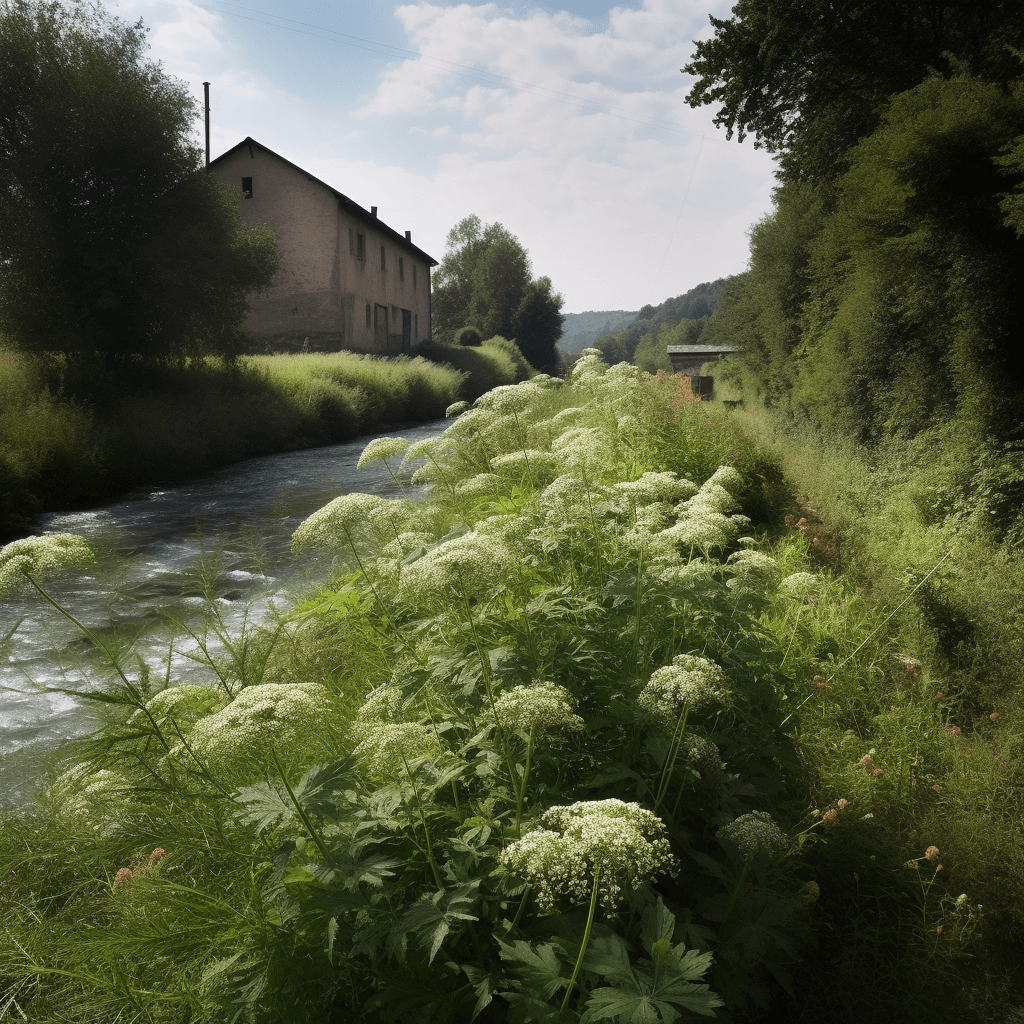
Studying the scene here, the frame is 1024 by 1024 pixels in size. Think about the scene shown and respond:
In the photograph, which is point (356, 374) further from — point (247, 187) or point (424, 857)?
point (424, 857)

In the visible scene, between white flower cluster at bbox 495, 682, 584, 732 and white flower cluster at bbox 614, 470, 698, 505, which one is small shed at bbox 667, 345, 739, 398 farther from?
white flower cluster at bbox 495, 682, 584, 732

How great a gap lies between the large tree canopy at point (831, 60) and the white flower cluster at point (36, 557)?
11.0 m

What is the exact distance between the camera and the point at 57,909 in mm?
3070

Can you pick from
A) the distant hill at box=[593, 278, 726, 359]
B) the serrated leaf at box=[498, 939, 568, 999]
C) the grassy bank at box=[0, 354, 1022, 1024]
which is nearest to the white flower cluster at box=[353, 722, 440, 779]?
the grassy bank at box=[0, 354, 1022, 1024]

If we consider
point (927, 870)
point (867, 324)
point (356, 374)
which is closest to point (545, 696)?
point (927, 870)

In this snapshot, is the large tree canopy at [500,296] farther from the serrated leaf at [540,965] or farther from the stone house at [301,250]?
the serrated leaf at [540,965]

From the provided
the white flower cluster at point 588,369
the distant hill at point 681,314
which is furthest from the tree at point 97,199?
the distant hill at point 681,314

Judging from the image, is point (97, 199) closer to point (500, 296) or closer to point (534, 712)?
point (534, 712)

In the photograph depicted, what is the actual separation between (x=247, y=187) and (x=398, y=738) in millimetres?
34503

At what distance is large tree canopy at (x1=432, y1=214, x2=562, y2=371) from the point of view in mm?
62562

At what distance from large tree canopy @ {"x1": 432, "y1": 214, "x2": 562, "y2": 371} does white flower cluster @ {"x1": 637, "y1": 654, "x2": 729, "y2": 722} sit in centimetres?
6146

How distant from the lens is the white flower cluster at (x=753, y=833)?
2.06 metres

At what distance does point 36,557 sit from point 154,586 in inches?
203

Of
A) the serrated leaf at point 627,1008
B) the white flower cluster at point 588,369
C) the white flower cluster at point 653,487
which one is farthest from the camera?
the white flower cluster at point 588,369
